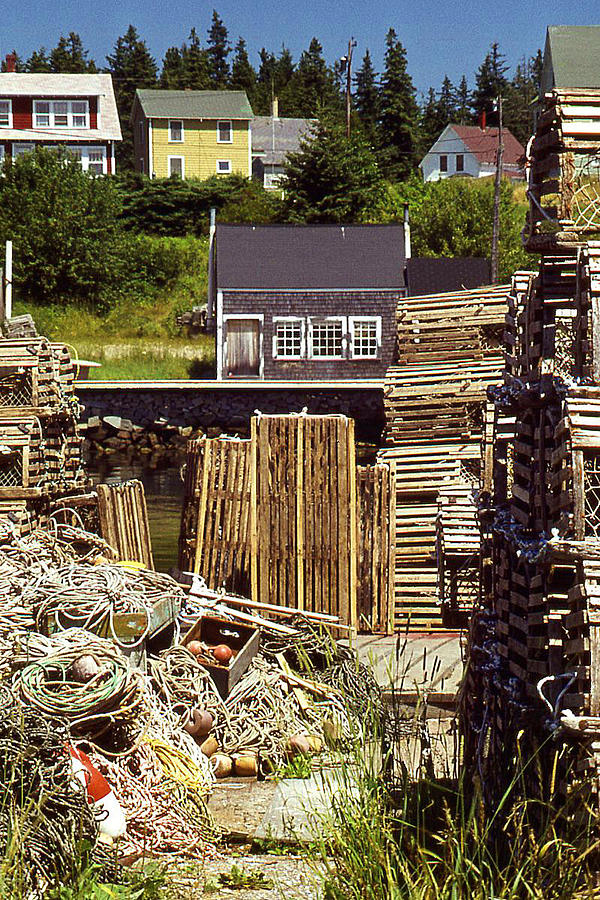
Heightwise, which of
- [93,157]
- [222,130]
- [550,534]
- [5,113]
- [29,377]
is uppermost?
[5,113]

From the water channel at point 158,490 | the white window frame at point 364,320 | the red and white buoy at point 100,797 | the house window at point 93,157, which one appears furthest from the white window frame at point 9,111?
the red and white buoy at point 100,797

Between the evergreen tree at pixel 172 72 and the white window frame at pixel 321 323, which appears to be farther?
the evergreen tree at pixel 172 72

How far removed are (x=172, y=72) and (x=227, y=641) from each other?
3701 inches

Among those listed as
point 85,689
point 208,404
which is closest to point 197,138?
point 208,404

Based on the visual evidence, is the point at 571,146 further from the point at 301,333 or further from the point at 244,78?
the point at 244,78

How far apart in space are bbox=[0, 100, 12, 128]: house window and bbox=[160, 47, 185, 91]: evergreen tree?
25.6 metres

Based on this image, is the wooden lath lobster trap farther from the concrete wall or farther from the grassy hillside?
the grassy hillside

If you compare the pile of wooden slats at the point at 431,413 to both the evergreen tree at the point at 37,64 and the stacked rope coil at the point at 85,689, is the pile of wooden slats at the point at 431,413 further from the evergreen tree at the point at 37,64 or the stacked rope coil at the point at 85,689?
the evergreen tree at the point at 37,64

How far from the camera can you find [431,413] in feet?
45.8

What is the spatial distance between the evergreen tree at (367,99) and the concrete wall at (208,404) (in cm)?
3887

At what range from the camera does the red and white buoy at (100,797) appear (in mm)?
5977

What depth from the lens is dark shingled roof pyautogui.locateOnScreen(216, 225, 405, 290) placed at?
4022 centimetres

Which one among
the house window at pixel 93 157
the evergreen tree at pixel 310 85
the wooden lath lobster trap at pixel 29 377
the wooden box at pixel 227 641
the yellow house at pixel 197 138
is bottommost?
the wooden box at pixel 227 641

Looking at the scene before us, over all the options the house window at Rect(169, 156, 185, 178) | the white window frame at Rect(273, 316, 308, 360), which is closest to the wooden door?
the white window frame at Rect(273, 316, 308, 360)
